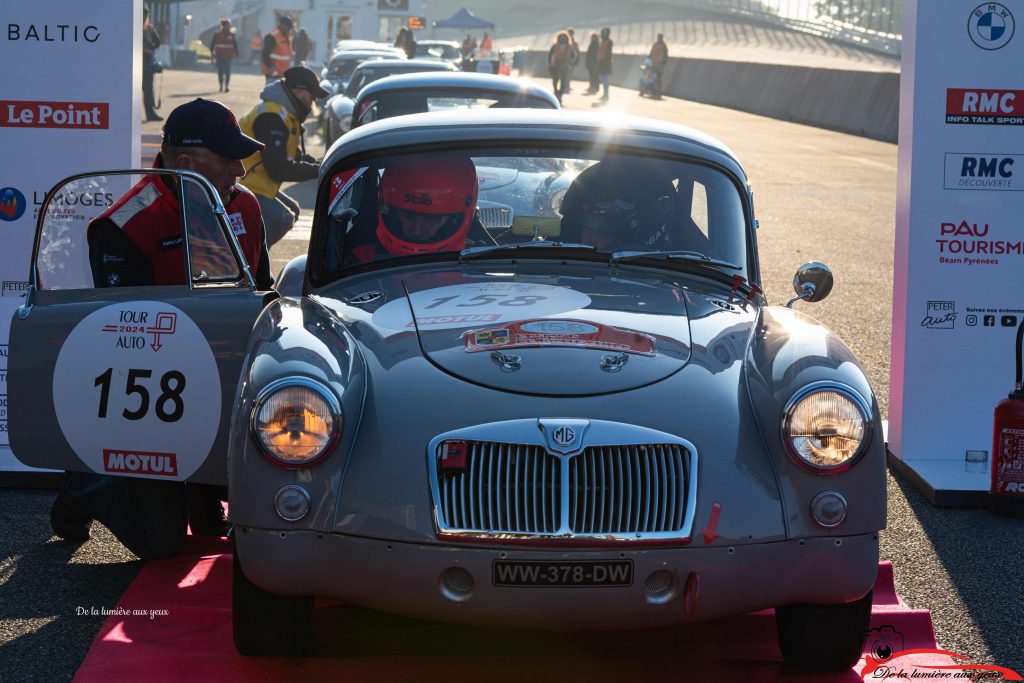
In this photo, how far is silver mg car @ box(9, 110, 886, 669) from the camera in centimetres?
382

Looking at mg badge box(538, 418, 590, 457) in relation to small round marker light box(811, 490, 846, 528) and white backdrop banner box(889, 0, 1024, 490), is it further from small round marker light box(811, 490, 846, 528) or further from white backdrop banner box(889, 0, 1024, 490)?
white backdrop banner box(889, 0, 1024, 490)

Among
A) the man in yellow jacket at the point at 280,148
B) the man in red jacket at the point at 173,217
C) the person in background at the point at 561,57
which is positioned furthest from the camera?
the person in background at the point at 561,57

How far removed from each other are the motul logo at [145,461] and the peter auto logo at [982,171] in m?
4.17

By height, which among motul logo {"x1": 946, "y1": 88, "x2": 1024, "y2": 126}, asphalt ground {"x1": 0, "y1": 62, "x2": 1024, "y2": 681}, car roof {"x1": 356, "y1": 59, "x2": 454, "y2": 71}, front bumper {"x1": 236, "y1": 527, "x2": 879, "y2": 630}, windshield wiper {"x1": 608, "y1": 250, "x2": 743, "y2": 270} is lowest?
asphalt ground {"x1": 0, "y1": 62, "x2": 1024, "y2": 681}

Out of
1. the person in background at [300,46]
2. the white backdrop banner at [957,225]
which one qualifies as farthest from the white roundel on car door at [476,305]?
the person in background at [300,46]

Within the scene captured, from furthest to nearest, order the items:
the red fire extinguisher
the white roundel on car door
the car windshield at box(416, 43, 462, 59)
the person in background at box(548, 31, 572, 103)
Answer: the person in background at box(548, 31, 572, 103), the car windshield at box(416, 43, 462, 59), the red fire extinguisher, the white roundel on car door

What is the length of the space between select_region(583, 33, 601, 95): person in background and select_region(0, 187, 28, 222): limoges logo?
132 feet

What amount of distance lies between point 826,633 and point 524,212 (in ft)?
6.73

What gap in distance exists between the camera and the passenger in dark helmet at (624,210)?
5305mm

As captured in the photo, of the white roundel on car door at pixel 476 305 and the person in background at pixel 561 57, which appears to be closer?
the white roundel on car door at pixel 476 305

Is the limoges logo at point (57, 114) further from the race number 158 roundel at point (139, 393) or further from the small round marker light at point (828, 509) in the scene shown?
the small round marker light at point (828, 509)

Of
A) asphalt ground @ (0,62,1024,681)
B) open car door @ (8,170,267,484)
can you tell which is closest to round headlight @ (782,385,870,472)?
asphalt ground @ (0,62,1024,681)

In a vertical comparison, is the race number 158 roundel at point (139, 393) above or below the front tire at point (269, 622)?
above

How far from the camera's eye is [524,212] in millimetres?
5465
